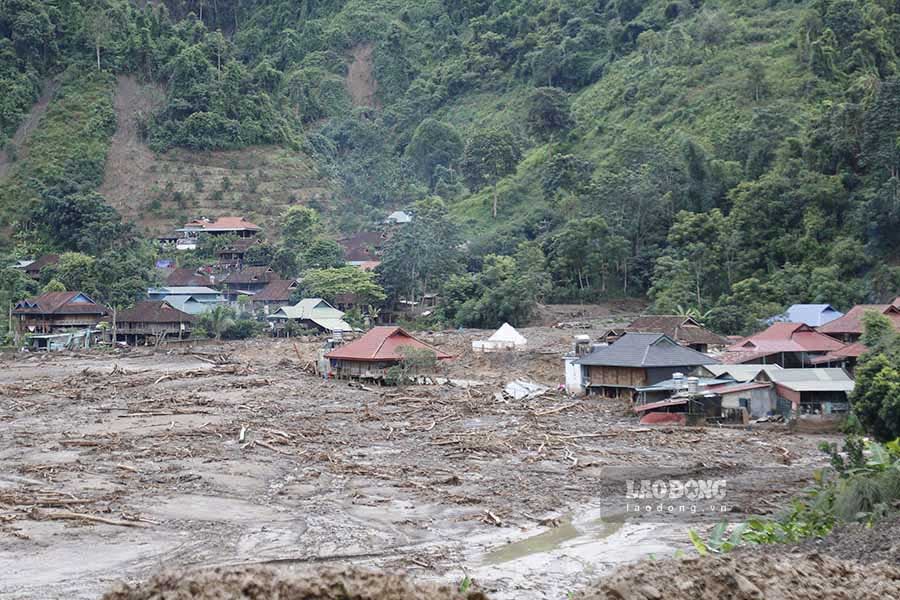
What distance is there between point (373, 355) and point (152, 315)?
20231mm

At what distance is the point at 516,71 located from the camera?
278ft

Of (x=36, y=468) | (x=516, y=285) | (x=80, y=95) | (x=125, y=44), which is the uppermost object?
(x=125, y=44)

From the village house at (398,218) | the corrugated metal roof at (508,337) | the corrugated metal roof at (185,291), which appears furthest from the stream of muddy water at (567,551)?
the village house at (398,218)

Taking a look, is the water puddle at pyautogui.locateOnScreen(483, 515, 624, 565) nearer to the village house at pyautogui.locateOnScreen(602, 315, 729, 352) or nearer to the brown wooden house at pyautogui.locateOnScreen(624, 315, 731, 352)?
the village house at pyautogui.locateOnScreen(602, 315, 729, 352)

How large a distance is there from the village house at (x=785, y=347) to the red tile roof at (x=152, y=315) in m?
28.4

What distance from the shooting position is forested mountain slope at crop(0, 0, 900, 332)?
149 feet

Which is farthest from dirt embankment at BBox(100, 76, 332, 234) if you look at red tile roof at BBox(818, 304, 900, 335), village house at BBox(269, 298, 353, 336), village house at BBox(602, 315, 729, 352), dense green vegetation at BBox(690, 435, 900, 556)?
dense green vegetation at BBox(690, 435, 900, 556)

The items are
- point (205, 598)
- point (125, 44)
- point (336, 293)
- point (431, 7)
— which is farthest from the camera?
point (431, 7)

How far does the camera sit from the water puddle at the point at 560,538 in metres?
13.5

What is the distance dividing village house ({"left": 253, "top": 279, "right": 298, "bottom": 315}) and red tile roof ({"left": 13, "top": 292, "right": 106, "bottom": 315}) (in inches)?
352

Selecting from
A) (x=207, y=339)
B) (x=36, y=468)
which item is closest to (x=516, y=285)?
(x=207, y=339)

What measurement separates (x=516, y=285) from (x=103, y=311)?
21292mm

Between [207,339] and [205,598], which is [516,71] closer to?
[207,339]

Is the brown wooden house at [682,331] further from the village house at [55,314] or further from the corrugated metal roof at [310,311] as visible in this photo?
the village house at [55,314]
